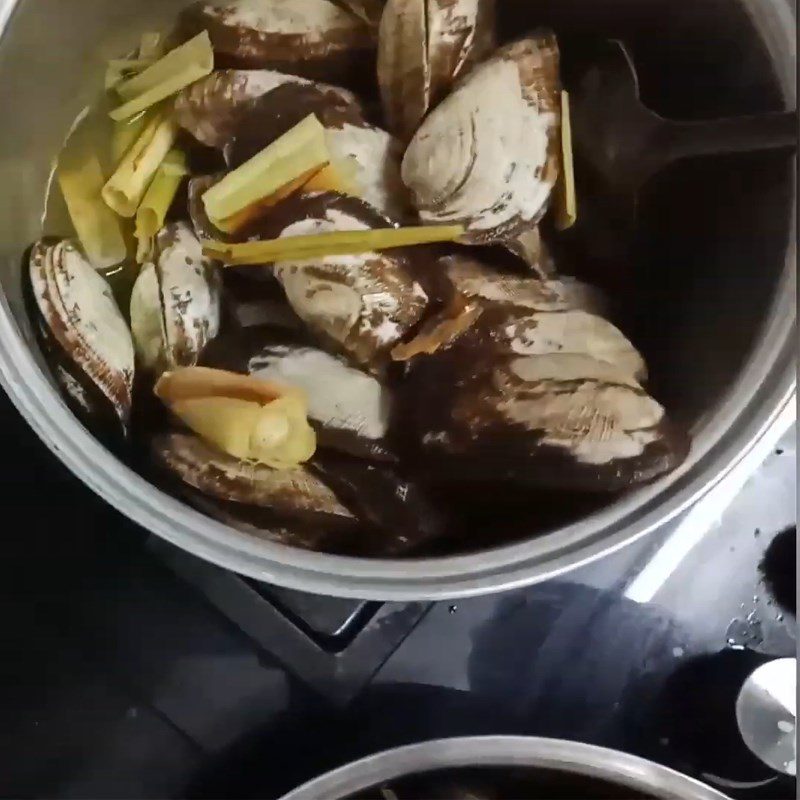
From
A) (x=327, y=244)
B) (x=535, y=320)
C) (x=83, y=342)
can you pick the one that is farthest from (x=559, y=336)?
(x=83, y=342)

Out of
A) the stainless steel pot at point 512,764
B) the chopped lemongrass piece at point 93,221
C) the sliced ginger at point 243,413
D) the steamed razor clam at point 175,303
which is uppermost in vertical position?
the chopped lemongrass piece at point 93,221

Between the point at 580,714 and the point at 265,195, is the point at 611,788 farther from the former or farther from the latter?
the point at 265,195

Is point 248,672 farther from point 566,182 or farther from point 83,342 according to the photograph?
point 566,182

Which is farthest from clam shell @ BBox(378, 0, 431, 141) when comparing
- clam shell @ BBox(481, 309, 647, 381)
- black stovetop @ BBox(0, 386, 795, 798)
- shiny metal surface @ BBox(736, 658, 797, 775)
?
shiny metal surface @ BBox(736, 658, 797, 775)

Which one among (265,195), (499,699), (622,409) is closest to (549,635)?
(499,699)

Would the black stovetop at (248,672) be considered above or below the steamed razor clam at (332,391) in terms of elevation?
below

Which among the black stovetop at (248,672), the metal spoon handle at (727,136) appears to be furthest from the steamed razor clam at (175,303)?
the metal spoon handle at (727,136)

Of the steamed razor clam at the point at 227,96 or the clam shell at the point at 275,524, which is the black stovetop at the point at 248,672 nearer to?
the clam shell at the point at 275,524
